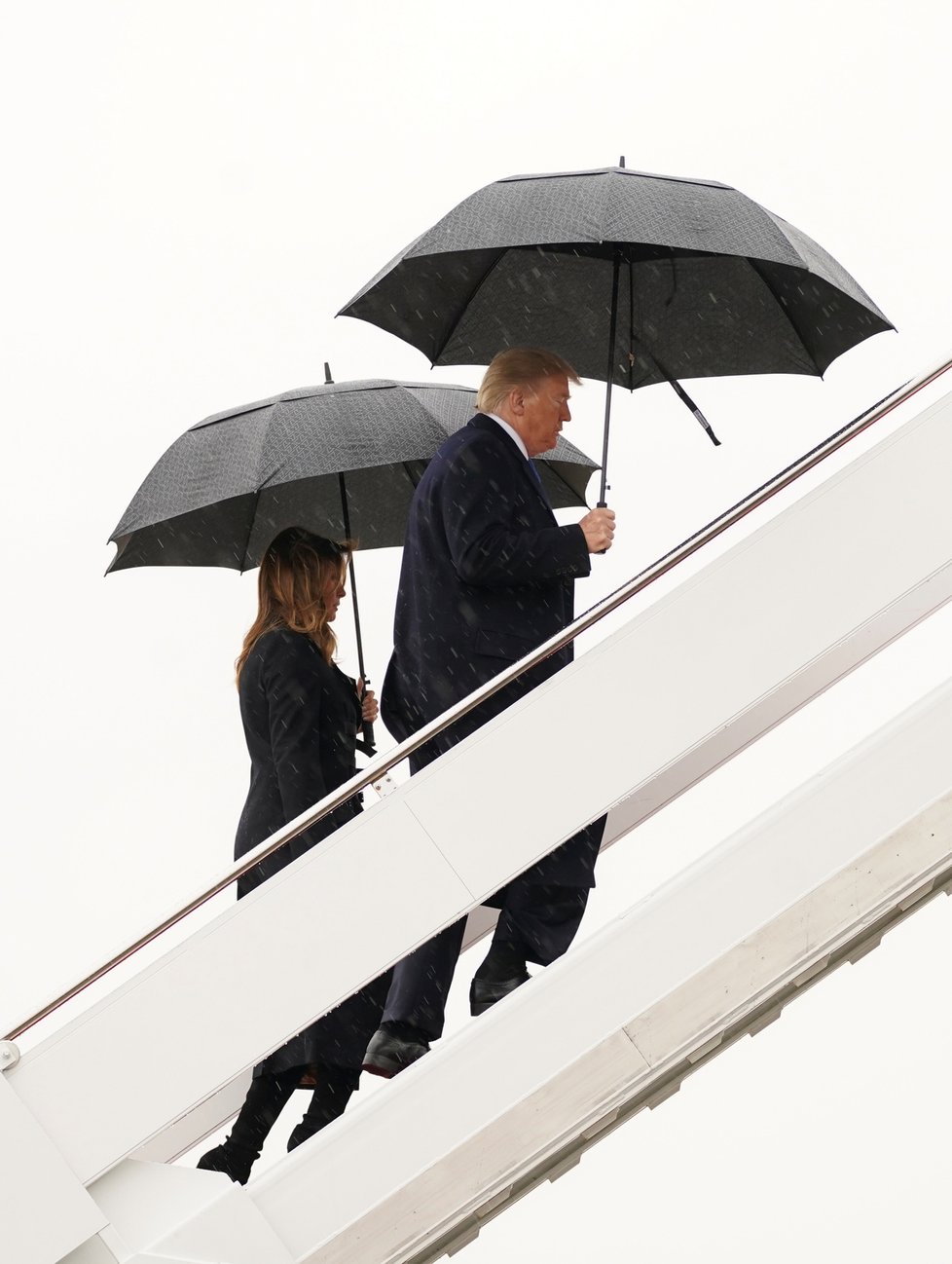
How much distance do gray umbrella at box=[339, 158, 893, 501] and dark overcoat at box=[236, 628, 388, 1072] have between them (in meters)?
0.85

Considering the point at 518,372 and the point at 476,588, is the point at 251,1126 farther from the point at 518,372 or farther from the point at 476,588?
the point at 518,372

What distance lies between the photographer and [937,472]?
308 centimetres

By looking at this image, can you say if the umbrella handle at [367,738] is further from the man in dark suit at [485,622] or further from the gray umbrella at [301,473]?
the man in dark suit at [485,622]

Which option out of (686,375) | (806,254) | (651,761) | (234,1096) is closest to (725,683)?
(651,761)

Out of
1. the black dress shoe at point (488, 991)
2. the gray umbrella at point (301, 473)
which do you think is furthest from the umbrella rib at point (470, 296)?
the black dress shoe at point (488, 991)

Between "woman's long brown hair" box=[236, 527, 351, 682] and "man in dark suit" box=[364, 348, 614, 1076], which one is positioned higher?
"woman's long brown hair" box=[236, 527, 351, 682]

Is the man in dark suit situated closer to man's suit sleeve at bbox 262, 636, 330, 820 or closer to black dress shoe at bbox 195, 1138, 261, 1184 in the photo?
man's suit sleeve at bbox 262, 636, 330, 820

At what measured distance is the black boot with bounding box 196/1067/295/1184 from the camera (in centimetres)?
390

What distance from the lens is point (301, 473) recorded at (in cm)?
412

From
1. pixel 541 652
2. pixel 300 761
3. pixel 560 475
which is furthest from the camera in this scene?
pixel 560 475

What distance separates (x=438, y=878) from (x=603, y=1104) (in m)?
0.54

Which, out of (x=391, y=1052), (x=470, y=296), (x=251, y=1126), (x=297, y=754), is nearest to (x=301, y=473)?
(x=470, y=296)

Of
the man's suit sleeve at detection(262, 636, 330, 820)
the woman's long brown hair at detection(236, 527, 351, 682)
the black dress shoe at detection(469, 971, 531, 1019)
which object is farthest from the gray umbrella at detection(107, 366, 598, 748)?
the black dress shoe at detection(469, 971, 531, 1019)

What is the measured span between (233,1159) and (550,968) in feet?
3.86
